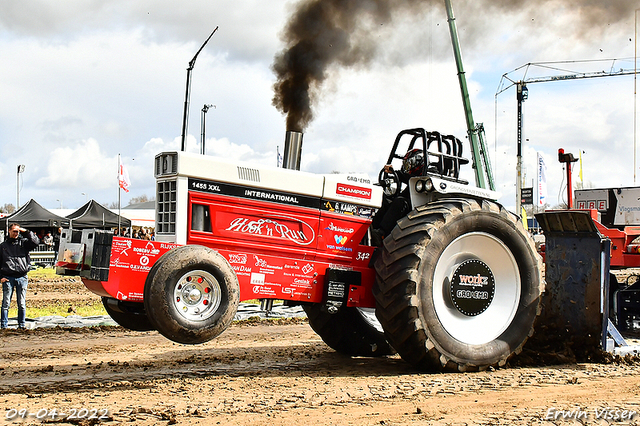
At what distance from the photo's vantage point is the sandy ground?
473 cm

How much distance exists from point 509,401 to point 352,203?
2.55 metres

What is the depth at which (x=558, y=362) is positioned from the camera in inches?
269

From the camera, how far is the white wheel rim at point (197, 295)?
532cm

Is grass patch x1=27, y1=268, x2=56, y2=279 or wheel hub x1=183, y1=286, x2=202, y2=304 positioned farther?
grass patch x1=27, y1=268, x2=56, y2=279

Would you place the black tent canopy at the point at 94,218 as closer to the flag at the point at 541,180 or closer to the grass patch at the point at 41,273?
the grass patch at the point at 41,273

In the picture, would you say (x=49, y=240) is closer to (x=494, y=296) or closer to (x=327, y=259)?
(x=327, y=259)

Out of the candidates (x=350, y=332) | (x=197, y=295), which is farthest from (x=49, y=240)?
(x=197, y=295)

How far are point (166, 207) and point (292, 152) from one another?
169cm

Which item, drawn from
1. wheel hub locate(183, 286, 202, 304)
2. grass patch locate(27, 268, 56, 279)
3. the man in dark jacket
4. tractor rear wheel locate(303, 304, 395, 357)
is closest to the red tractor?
wheel hub locate(183, 286, 202, 304)

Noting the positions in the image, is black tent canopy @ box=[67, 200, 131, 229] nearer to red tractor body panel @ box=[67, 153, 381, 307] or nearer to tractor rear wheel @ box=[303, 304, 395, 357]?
tractor rear wheel @ box=[303, 304, 395, 357]

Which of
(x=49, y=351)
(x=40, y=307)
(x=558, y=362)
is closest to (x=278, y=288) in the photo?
(x=558, y=362)

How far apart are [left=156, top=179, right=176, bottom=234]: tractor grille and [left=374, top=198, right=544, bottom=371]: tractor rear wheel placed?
2011 mm

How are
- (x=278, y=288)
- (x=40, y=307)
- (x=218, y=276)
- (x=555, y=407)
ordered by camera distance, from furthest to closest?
(x=40, y=307) < (x=278, y=288) < (x=218, y=276) < (x=555, y=407)

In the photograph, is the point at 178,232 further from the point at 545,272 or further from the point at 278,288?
the point at 545,272
